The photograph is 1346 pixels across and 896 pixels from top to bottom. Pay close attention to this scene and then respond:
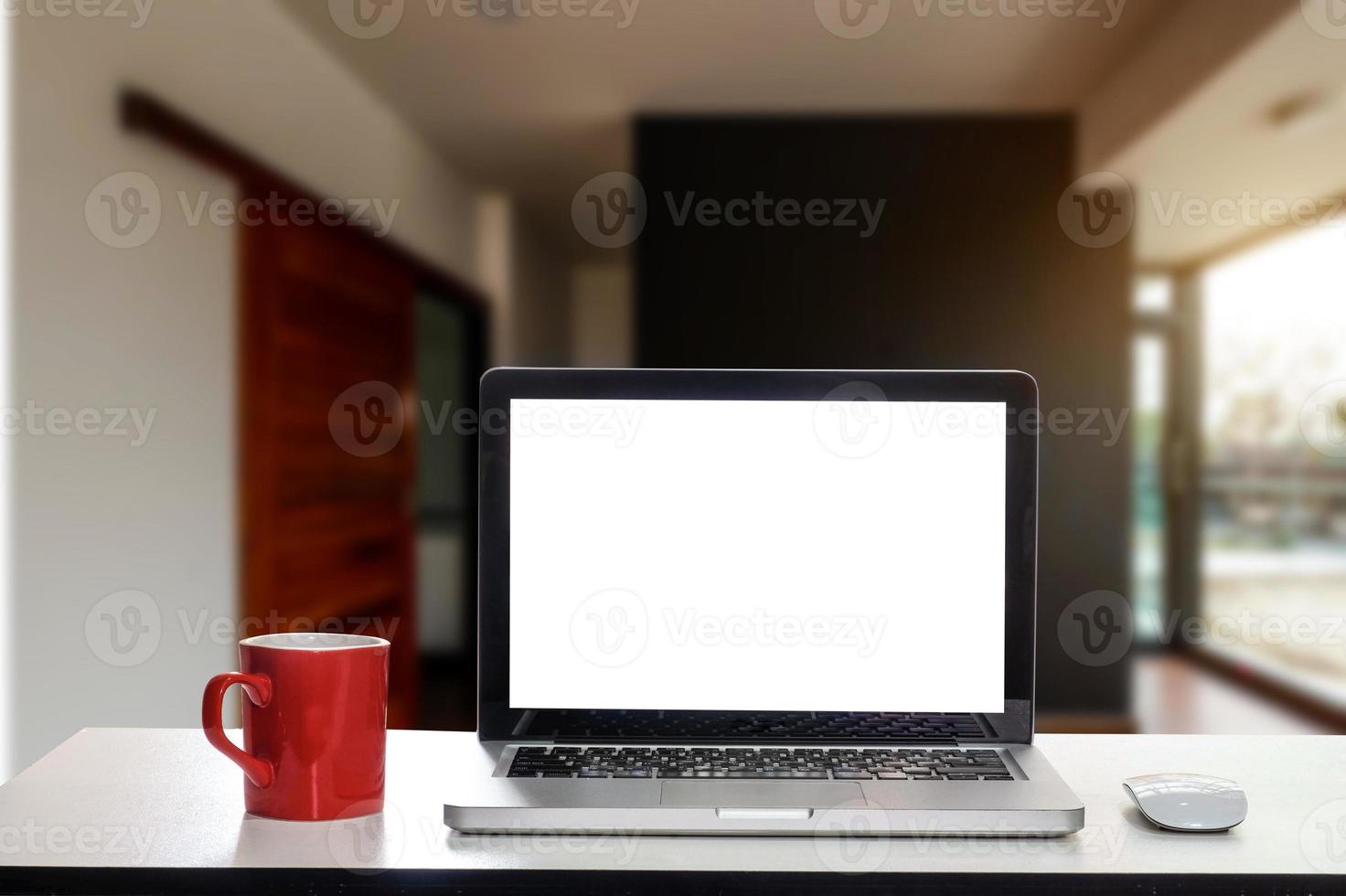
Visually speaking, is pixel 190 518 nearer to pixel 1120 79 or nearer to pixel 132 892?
pixel 132 892

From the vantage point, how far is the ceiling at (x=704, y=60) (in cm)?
243

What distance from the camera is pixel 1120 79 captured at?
2807 millimetres

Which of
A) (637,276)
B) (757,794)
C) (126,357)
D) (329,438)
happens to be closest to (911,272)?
(637,276)

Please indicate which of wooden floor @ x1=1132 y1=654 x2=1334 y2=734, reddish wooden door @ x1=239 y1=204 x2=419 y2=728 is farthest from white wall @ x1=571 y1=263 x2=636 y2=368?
wooden floor @ x1=1132 y1=654 x2=1334 y2=734

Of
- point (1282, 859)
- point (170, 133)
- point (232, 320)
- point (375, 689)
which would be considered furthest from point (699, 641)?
point (232, 320)

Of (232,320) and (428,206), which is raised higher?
(428,206)

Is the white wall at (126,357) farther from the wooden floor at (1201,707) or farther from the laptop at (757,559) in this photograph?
the wooden floor at (1201,707)

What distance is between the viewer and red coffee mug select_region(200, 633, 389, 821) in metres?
0.51

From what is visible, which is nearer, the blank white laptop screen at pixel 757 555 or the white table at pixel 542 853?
the white table at pixel 542 853

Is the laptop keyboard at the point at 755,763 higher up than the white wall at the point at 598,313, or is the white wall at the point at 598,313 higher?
the white wall at the point at 598,313

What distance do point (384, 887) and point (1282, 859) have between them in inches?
15.3

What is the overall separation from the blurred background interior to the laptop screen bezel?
1187mm

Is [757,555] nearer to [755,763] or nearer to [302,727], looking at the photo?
[755,763]

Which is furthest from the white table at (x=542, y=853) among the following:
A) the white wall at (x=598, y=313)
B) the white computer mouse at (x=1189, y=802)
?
the white wall at (x=598, y=313)
